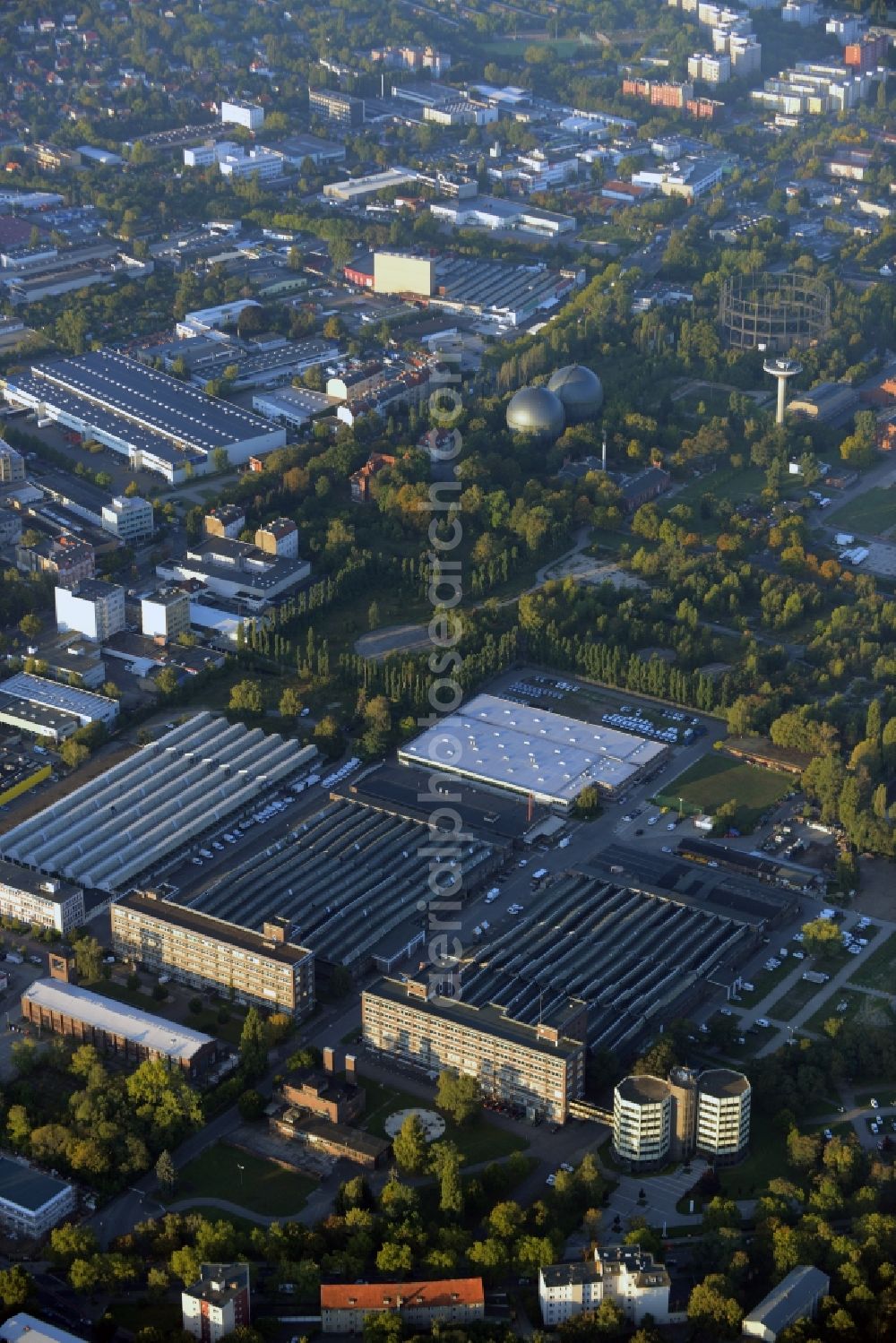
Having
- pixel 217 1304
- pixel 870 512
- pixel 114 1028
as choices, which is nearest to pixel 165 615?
pixel 114 1028

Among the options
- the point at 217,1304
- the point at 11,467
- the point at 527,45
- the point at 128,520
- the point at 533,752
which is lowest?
the point at 527,45

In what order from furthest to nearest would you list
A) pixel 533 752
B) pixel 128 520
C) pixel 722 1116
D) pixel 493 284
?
pixel 493 284
pixel 128 520
pixel 533 752
pixel 722 1116

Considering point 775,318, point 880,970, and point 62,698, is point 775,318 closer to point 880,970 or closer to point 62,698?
point 62,698

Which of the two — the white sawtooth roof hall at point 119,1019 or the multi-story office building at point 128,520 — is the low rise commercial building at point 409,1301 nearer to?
the white sawtooth roof hall at point 119,1019

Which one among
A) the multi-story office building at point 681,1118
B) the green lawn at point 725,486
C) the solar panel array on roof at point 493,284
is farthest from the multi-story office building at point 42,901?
the solar panel array on roof at point 493,284

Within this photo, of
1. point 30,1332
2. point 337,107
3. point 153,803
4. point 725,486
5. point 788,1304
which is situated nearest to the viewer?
point 30,1332

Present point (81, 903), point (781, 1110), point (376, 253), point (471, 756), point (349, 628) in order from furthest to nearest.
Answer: point (376, 253), point (349, 628), point (471, 756), point (81, 903), point (781, 1110)

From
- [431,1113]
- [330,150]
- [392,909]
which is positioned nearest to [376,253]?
[330,150]

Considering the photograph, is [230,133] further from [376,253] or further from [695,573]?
[695,573]
